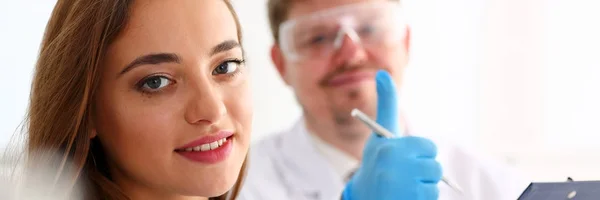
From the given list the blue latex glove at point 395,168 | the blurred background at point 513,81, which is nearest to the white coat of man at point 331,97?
the blurred background at point 513,81

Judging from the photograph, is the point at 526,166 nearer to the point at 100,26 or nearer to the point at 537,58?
the point at 537,58

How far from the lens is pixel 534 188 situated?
0.91m

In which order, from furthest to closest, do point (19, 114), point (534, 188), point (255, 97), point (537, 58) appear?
point (537, 58) < point (255, 97) < point (19, 114) < point (534, 188)

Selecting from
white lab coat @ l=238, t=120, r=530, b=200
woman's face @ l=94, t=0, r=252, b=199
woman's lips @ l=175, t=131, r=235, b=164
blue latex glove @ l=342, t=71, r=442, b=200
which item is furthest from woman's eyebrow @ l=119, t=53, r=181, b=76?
white lab coat @ l=238, t=120, r=530, b=200

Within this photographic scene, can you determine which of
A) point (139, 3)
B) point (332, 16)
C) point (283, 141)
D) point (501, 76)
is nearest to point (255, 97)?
point (283, 141)

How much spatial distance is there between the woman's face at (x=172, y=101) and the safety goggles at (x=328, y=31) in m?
0.51

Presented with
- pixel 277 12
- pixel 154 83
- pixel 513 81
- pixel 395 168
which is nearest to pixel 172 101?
pixel 154 83

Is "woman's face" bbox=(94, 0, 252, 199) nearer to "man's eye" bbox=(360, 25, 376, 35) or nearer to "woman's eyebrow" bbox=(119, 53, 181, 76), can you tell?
"woman's eyebrow" bbox=(119, 53, 181, 76)

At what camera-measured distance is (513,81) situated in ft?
6.10

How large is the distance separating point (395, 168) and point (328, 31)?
1.76ft

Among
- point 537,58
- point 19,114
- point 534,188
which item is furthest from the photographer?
point 537,58

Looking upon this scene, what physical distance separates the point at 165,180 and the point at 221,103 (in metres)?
0.12

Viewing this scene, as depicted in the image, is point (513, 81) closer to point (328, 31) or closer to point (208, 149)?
point (328, 31)

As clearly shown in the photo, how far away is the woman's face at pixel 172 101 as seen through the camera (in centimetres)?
95
